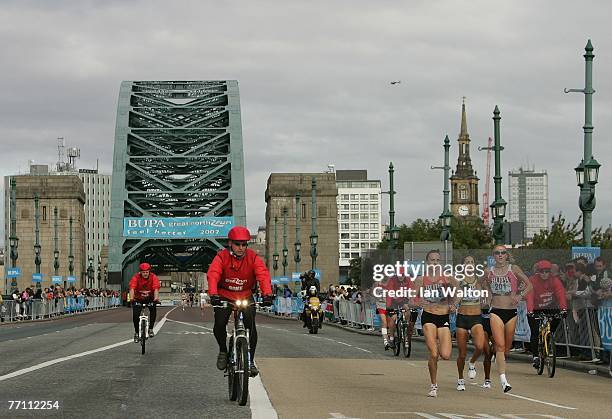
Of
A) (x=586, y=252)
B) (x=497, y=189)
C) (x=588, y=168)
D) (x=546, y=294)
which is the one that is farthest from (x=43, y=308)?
(x=546, y=294)

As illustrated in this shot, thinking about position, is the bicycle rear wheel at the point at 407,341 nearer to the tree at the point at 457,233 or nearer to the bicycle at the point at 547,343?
the bicycle at the point at 547,343

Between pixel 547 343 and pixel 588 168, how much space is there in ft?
34.5

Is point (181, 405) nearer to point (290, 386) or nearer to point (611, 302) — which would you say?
point (290, 386)

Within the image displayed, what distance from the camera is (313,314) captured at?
1486 inches

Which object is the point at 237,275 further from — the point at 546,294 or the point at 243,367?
the point at 546,294

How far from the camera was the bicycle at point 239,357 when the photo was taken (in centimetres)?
1294

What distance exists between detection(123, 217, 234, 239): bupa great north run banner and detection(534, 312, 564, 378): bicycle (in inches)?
3557

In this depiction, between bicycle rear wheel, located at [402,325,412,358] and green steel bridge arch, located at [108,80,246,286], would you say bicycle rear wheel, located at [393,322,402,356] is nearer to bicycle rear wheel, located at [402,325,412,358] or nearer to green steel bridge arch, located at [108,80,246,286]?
bicycle rear wheel, located at [402,325,412,358]

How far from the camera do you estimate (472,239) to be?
128625mm

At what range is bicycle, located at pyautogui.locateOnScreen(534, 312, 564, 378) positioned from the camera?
1925cm

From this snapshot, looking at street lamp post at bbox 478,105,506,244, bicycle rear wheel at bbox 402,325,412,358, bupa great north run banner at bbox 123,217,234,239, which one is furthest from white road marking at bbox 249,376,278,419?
bupa great north run banner at bbox 123,217,234,239

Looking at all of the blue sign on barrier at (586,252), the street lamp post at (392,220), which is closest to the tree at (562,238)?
the street lamp post at (392,220)

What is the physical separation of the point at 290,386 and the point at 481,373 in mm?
4989

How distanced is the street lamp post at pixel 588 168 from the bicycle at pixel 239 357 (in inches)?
619
